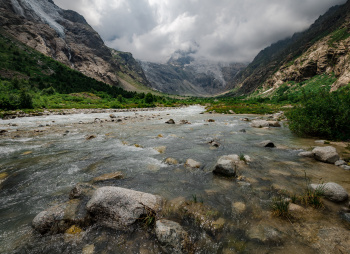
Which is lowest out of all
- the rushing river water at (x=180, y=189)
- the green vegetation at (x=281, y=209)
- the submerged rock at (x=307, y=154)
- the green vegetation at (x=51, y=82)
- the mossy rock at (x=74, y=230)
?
the mossy rock at (x=74, y=230)

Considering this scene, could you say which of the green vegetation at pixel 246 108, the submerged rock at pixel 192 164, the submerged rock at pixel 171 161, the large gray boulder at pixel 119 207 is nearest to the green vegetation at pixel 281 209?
the large gray boulder at pixel 119 207

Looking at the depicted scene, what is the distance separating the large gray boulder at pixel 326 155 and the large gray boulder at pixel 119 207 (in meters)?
9.23

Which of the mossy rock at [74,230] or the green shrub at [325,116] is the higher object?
the green shrub at [325,116]

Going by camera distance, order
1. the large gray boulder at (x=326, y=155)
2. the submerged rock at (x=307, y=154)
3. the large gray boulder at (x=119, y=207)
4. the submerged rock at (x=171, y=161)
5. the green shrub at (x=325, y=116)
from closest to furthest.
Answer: the large gray boulder at (x=119, y=207), the large gray boulder at (x=326, y=155), the submerged rock at (x=171, y=161), the submerged rock at (x=307, y=154), the green shrub at (x=325, y=116)

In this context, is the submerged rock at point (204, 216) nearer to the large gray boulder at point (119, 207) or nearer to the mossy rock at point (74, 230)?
the large gray boulder at point (119, 207)

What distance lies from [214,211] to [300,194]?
3322 millimetres

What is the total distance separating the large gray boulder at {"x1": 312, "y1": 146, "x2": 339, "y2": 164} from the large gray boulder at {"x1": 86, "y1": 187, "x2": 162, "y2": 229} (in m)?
9.23

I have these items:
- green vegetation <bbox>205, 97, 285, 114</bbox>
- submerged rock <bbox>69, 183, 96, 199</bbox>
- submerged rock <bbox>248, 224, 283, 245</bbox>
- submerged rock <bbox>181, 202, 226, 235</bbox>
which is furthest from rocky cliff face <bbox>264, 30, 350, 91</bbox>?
submerged rock <bbox>69, 183, 96, 199</bbox>

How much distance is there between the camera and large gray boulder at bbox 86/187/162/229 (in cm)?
432

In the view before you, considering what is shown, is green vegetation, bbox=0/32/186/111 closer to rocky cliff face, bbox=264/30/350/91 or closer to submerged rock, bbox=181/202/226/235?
submerged rock, bbox=181/202/226/235

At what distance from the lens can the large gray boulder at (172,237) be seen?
3.48 m

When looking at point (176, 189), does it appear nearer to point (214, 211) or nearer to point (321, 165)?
point (214, 211)

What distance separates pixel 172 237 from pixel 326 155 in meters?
9.52

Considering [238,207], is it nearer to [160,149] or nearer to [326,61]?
[160,149]
